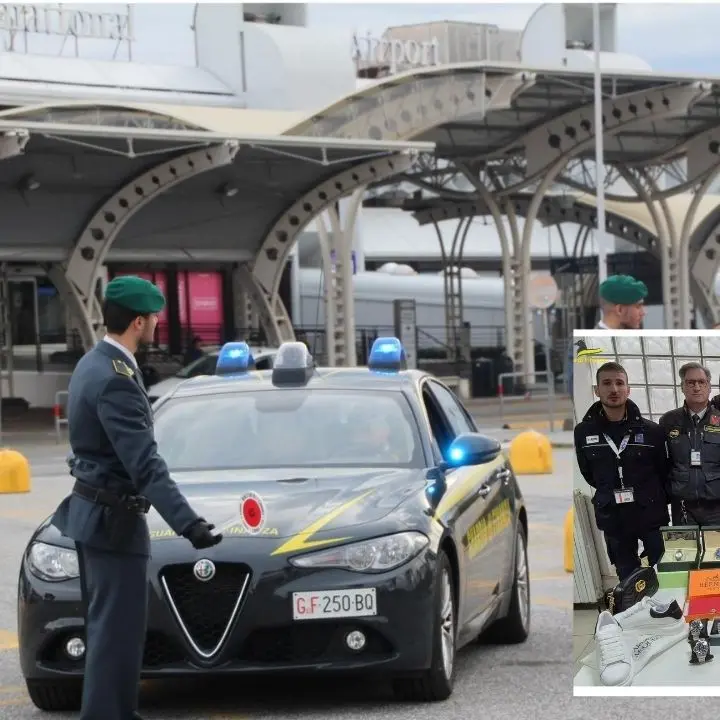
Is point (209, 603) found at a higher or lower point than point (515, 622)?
higher

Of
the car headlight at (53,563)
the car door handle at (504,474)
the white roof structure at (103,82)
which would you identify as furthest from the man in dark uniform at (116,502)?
the white roof structure at (103,82)

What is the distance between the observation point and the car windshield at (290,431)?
8.90 meters

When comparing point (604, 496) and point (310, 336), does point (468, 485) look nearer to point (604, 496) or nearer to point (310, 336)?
point (604, 496)

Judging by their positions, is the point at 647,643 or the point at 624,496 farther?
the point at 624,496

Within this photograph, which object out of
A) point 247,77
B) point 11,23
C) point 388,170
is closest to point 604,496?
point 388,170

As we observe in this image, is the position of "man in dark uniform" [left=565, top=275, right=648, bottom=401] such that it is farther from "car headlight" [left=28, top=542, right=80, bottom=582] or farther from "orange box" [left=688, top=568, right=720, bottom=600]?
"orange box" [left=688, top=568, right=720, bottom=600]

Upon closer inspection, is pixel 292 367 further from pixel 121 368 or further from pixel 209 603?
pixel 121 368

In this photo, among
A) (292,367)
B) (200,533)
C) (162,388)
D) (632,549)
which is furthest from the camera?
(162,388)

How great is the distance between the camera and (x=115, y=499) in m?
6.42

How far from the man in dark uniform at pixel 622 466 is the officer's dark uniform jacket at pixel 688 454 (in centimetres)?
4

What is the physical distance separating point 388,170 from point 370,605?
28.8 metres

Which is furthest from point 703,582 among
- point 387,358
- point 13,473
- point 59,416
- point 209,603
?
point 59,416

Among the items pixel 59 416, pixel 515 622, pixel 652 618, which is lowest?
pixel 59 416

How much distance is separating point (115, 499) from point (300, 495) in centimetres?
187
